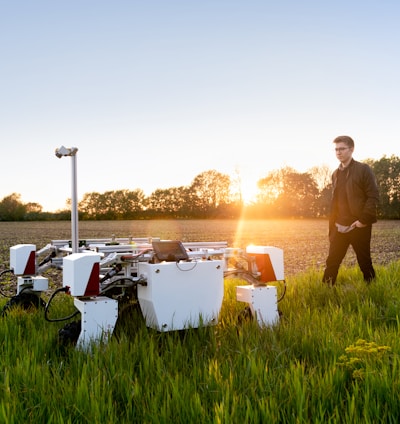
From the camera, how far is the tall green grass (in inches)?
115

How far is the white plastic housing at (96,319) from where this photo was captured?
4.13 metres

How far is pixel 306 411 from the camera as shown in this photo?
2.93 m

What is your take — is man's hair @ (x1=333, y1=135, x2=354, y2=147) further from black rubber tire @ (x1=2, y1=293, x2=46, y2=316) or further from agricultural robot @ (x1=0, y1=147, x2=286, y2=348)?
black rubber tire @ (x1=2, y1=293, x2=46, y2=316)

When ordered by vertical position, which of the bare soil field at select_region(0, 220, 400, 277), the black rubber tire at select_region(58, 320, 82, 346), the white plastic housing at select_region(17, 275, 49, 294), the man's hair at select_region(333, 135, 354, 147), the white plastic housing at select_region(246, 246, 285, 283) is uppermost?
the man's hair at select_region(333, 135, 354, 147)

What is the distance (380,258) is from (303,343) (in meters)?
11.7

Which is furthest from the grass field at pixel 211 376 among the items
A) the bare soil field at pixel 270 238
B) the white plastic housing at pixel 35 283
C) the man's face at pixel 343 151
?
the bare soil field at pixel 270 238

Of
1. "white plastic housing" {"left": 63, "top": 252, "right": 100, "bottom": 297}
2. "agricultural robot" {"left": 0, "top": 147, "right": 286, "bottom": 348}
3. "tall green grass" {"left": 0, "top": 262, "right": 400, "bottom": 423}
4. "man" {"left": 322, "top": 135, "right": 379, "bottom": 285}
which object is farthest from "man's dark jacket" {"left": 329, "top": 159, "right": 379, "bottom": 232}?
"white plastic housing" {"left": 63, "top": 252, "right": 100, "bottom": 297}

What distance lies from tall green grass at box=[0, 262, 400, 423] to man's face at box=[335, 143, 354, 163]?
2.79 meters


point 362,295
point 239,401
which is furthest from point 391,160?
point 239,401

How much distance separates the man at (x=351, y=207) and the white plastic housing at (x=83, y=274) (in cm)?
415

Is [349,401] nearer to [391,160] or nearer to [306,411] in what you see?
[306,411]

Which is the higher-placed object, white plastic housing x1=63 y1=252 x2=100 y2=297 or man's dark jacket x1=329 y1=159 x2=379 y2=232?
man's dark jacket x1=329 y1=159 x2=379 y2=232

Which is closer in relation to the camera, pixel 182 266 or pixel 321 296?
pixel 182 266

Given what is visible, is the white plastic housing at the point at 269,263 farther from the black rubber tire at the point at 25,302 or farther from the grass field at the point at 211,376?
the black rubber tire at the point at 25,302
